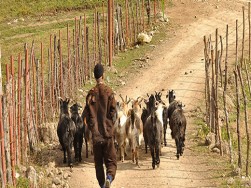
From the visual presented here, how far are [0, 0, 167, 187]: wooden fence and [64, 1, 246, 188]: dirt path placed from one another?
161 cm

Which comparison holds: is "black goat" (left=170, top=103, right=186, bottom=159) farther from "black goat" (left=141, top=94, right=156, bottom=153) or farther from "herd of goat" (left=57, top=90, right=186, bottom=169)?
"black goat" (left=141, top=94, right=156, bottom=153)

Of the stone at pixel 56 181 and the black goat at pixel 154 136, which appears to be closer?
the stone at pixel 56 181

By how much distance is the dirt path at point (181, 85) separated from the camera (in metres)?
16.3

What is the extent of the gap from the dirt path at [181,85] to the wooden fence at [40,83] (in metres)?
1.61

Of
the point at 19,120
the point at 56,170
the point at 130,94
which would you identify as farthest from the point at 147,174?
the point at 130,94

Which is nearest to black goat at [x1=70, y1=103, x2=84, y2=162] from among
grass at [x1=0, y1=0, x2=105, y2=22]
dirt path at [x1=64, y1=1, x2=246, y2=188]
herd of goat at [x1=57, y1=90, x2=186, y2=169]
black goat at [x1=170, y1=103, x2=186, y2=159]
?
herd of goat at [x1=57, y1=90, x2=186, y2=169]

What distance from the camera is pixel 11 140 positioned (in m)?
14.7

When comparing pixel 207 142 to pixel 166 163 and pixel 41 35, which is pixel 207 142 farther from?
pixel 41 35

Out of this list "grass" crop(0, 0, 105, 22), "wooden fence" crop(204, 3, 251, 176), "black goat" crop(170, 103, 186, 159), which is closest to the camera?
"wooden fence" crop(204, 3, 251, 176)

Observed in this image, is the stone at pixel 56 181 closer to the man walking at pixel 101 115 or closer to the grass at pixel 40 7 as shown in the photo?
the man walking at pixel 101 115

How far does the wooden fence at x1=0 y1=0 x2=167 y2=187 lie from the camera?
14.6 meters

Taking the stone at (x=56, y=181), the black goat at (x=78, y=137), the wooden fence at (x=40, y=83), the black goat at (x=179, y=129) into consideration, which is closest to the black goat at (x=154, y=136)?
the black goat at (x=179, y=129)

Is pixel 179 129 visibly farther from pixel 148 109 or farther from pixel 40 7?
pixel 40 7

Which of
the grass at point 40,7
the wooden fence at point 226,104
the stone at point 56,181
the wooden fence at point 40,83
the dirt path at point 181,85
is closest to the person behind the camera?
the wooden fence at point 40,83
